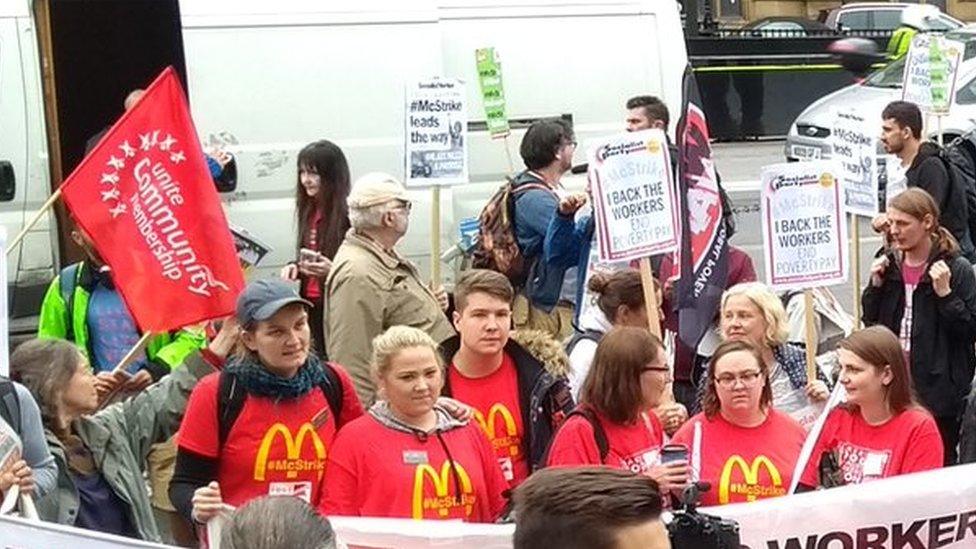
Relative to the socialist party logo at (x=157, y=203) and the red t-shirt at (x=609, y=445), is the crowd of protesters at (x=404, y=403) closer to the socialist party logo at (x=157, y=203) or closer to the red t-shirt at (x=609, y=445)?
the red t-shirt at (x=609, y=445)

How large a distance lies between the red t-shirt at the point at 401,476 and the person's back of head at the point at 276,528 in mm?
2000

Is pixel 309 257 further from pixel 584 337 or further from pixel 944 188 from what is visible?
pixel 944 188

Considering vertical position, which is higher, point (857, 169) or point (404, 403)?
point (857, 169)

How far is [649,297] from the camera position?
6.60 m

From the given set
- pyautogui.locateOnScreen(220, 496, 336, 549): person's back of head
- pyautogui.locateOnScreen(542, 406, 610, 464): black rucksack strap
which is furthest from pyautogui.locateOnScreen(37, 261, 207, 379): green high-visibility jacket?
pyautogui.locateOnScreen(220, 496, 336, 549): person's back of head

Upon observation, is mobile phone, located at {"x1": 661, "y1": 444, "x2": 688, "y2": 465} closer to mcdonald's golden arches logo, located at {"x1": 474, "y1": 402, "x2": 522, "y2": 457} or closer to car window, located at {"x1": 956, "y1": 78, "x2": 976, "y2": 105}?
mcdonald's golden arches logo, located at {"x1": 474, "y1": 402, "x2": 522, "y2": 457}

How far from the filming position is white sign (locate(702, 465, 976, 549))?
513cm

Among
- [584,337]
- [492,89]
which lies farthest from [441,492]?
[492,89]

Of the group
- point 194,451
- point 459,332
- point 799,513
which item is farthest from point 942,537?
point 194,451

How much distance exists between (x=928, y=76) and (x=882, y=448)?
781cm

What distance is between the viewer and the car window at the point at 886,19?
30.0m

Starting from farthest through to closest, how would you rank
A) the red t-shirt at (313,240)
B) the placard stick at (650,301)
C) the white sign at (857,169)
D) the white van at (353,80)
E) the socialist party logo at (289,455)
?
the white van at (353,80) < the white sign at (857,169) < the red t-shirt at (313,240) < the placard stick at (650,301) < the socialist party logo at (289,455)

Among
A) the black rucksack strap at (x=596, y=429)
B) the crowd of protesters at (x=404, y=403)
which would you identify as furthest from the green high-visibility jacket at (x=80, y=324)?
the black rucksack strap at (x=596, y=429)

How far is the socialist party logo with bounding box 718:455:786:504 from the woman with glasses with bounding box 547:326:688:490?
0.22 meters
